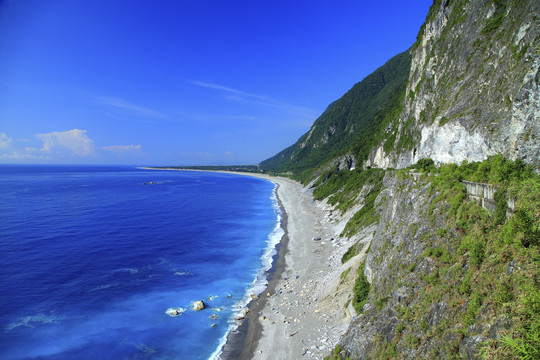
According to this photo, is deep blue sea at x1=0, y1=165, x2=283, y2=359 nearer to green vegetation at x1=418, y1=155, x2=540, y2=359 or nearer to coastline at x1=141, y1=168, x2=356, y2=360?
coastline at x1=141, y1=168, x2=356, y2=360

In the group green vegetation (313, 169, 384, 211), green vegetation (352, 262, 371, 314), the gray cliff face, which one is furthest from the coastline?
green vegetation (313, 169, 384, 211)

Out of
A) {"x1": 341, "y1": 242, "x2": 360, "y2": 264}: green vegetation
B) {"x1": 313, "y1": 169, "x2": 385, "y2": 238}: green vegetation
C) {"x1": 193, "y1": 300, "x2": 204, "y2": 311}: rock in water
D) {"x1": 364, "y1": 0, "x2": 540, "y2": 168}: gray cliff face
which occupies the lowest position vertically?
{"x1": 193, "y1": 300, "x2": 204, "y2": 311}: rock in water

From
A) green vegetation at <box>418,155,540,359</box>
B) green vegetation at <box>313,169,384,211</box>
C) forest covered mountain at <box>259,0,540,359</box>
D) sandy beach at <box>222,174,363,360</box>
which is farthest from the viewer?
green vegetation at <box>313,169,384,211</box>

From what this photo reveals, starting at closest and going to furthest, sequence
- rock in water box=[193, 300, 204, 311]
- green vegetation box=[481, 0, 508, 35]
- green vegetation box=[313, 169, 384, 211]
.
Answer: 1. green vegetation box=[481, 0, 508, 35]
2. rock in water box=[193, 300, 204, 311]
3. green vegetation box=[313, 169, 384, 211]

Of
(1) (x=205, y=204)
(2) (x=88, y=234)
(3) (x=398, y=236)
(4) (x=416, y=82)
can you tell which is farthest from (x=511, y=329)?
(1) (x=205, y=204)

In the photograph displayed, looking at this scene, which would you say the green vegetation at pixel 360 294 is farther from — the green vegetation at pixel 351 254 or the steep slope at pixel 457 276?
the green vegetation at pixel 351 254

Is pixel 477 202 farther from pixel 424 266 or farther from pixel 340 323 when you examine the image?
pixel 340 323

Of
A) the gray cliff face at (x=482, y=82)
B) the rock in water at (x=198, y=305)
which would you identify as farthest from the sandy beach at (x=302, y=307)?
the gray cliff face at (x=482, y=82)

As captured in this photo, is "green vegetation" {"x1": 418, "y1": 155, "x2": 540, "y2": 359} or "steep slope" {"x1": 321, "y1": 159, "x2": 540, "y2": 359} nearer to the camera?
"green vegetation" {"x1": 418, "y1": 155, "x2": 540, "y2": 359}
